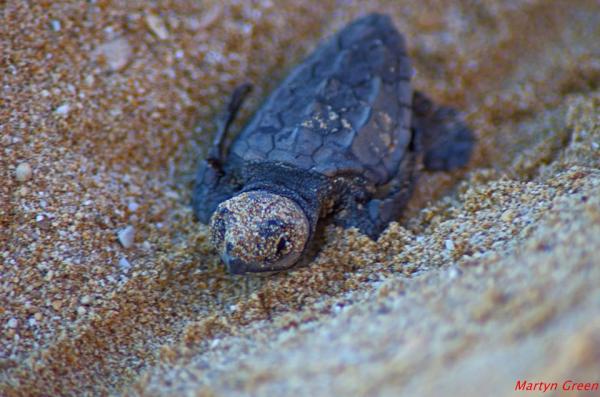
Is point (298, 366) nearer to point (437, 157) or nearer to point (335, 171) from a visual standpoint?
point (335, 171)

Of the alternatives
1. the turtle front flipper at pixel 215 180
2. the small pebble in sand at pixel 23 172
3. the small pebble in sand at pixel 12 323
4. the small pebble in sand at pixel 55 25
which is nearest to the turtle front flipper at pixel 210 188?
the turtle front flipper at pixel 215 180

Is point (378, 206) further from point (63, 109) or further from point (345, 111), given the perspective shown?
point (63, 109)

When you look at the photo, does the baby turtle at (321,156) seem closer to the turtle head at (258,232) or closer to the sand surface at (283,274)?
the turtle head at (258,232)

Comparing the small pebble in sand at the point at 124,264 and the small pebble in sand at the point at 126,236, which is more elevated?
the small pebble in sand at the point at 126,236

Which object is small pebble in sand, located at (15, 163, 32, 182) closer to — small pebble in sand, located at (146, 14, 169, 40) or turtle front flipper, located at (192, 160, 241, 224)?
turtle front flipper, located at (192, 160, 241, 224)

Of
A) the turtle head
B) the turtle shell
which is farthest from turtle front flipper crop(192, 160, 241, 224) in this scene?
the turtle head

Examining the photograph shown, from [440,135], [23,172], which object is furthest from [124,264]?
[440,135]

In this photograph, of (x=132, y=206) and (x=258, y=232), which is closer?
(x=258, y=232)

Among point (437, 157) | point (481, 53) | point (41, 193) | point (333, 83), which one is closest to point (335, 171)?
point (333, 83)
